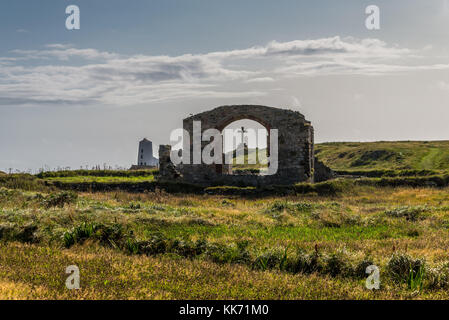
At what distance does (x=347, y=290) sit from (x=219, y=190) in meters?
20.5

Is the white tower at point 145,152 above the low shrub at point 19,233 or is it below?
above

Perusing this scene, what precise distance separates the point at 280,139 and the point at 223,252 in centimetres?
2139

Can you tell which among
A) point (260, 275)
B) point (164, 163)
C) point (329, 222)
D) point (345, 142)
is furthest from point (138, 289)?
point (345, 142)

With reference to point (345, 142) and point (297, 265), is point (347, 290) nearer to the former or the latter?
point (297, 265)

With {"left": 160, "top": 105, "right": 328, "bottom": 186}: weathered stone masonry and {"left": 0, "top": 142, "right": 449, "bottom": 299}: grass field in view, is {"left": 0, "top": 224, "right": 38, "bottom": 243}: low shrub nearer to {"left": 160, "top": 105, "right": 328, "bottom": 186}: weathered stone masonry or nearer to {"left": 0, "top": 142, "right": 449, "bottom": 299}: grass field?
{"left": 0, "top": 142, "right": 449, "bottom": 299}: grass field

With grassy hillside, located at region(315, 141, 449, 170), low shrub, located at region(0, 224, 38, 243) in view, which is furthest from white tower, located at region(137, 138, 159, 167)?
low shrub, located at region(0, 224, 38, 243)

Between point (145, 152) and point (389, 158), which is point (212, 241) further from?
point (145, 152)

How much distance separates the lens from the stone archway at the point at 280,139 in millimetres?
30484

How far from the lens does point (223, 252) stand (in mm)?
10109

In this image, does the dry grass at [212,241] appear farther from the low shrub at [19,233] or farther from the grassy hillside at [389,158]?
the grassy hillside at [389,158]

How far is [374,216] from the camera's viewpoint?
1717 cm

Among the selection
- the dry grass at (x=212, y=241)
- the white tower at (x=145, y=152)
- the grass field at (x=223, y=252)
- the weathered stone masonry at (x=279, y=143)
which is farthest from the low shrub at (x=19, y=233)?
the white tower at (x=145, y=152)

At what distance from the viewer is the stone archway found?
30.5 m

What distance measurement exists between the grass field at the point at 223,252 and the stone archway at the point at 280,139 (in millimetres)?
10403
